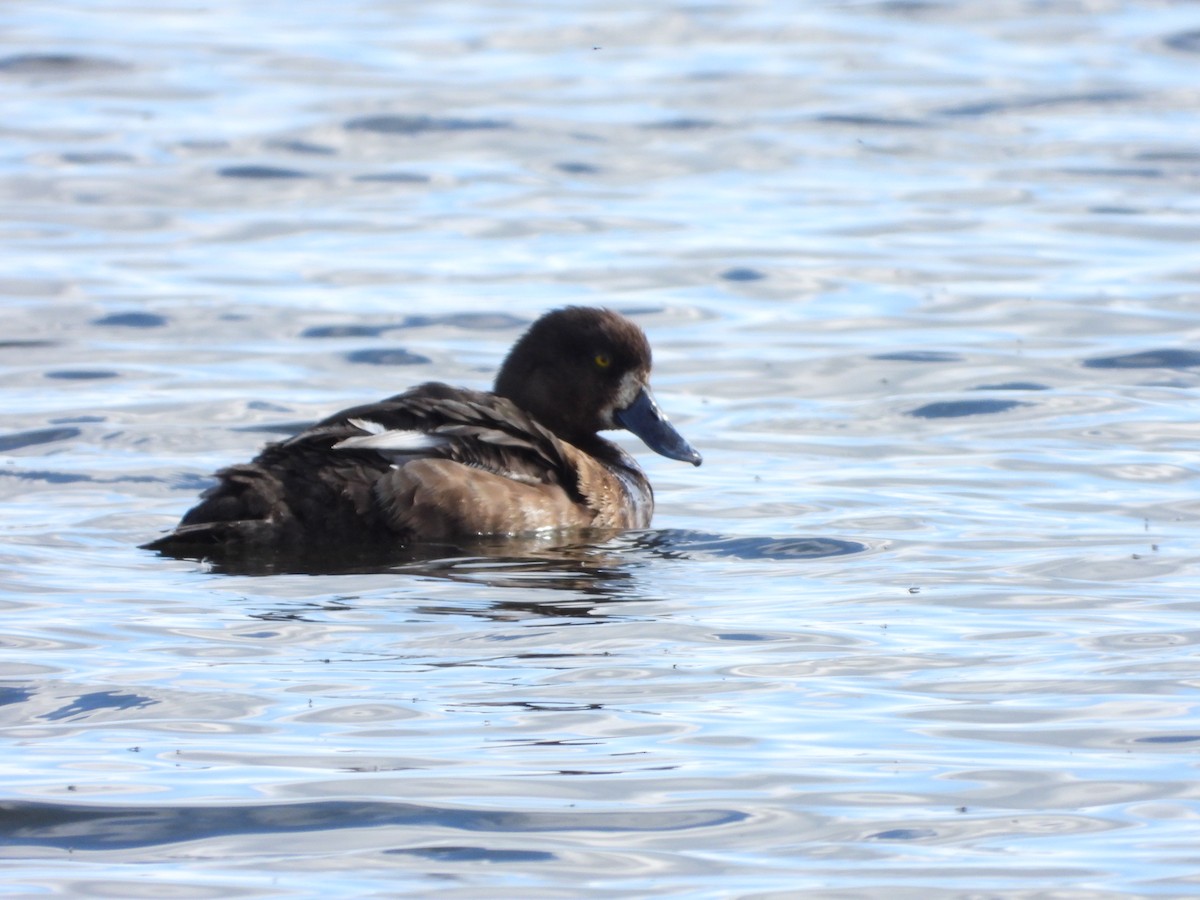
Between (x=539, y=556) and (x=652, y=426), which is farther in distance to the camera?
(x=652, y=426)

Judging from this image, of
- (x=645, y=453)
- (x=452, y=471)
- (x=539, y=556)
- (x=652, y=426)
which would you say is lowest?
(x=645, y=453)

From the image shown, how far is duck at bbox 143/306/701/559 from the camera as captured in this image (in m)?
7.69

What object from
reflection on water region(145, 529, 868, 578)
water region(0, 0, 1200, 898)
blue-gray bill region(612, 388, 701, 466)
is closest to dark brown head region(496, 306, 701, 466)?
blue-gray bill region(612, 388, 701, 466)

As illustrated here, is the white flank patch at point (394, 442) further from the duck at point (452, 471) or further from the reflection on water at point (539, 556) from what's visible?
the reflection on water at point (539, 556)

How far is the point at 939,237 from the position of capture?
1518cm

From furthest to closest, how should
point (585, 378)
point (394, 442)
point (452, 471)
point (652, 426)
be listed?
point (652, 426), point (585, 378), point (452, 471), point (394, 442)

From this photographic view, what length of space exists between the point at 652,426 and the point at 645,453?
1.31m

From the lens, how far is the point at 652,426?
938cm

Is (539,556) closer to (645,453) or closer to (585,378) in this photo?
(585,378)

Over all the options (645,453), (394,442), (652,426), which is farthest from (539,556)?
(645,453)

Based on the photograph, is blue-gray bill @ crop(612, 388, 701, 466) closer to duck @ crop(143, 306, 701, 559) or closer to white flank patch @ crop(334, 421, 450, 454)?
duck @ crop(143, 306, 701, 559)

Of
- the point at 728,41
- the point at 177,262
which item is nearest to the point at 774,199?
the point at 177,262

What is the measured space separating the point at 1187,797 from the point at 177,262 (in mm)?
10219

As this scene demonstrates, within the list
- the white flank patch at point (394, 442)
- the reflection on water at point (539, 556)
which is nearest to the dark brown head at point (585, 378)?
the reflection on water at point (539, 556)
